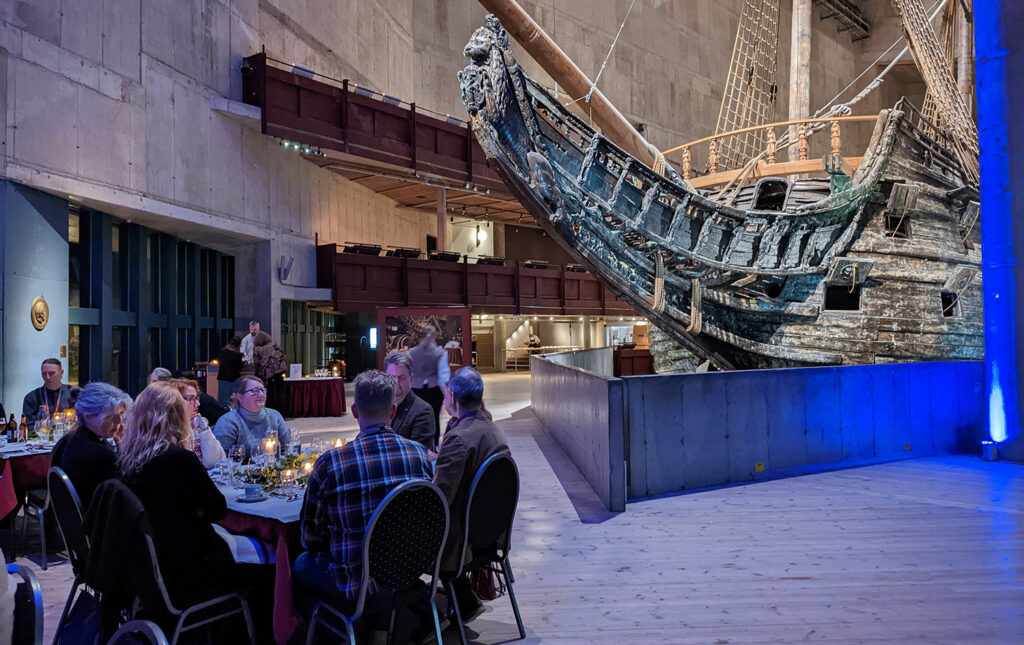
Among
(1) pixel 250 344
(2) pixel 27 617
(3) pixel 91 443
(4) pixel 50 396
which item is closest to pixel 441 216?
→ (1) pixel 250 344

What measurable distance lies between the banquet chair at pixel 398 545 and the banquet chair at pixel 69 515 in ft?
3.58

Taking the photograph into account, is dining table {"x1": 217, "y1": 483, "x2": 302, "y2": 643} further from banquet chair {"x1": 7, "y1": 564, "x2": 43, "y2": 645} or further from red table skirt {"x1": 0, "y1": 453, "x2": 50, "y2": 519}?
red table skirt {"x1": 0, "y1": 453, "x2": 50, "y2": 519}

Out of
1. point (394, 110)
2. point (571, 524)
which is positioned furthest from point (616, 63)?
point (571, 524)

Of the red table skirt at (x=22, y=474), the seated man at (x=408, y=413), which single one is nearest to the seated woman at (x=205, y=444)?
the seated man at (x=408, y=413)

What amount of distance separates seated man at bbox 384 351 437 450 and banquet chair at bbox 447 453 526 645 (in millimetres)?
1416

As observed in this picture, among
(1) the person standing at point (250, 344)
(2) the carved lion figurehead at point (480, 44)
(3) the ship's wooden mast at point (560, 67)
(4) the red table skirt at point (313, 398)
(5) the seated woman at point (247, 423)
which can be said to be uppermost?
(3) the ship's wooden mast at point (560, 67)

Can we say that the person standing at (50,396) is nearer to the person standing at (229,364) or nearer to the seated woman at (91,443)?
the seated woman at (91,443)

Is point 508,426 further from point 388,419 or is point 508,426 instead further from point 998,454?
point 388,419

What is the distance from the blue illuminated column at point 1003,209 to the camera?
7461 mm

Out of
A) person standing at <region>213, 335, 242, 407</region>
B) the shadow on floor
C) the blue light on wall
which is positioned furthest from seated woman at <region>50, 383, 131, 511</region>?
the blue light on wall

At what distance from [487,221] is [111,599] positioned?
24093 millimetres

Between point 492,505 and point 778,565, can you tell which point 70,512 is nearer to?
point 492,505

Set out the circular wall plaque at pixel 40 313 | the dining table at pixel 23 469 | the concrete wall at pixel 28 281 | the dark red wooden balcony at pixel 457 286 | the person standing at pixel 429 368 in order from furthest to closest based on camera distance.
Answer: the dark red wooden balcony at pixel 457 286 → the circular wall plaque at pixel 40 313 → the concrete wall at pixel 28 281 → the person standing at pixel 429 368 → the dining table at pixel 23 469

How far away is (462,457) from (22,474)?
11.2ft
